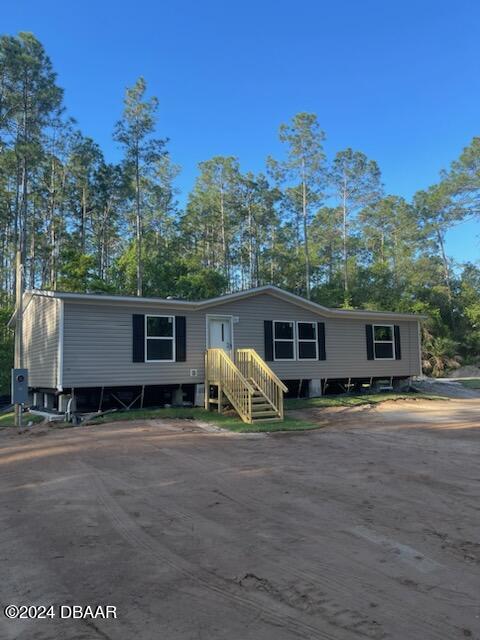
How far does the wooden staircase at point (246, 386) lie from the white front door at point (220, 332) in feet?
2.39

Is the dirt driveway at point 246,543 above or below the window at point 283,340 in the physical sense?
below

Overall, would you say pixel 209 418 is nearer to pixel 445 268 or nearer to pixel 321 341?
pixel 321 341

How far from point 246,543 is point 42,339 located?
485 inches

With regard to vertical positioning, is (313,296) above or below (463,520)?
above

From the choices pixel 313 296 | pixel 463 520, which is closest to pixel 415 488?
pixel 463 520

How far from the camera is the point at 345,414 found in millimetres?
13766

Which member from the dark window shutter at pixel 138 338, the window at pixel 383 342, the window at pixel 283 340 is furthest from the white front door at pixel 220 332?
the window at pixel 383 342

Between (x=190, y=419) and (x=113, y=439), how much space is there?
331 cm

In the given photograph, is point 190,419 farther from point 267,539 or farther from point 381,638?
point 381,638

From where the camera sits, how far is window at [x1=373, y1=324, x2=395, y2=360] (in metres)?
18.2

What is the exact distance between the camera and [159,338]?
46.2 feet

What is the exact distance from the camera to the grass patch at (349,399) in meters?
15.1

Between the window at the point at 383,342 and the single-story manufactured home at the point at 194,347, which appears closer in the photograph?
the single-story manufactured home at the point at 194,347

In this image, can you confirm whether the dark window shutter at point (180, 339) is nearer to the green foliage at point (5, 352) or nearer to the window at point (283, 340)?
the window at point (283, 340)
